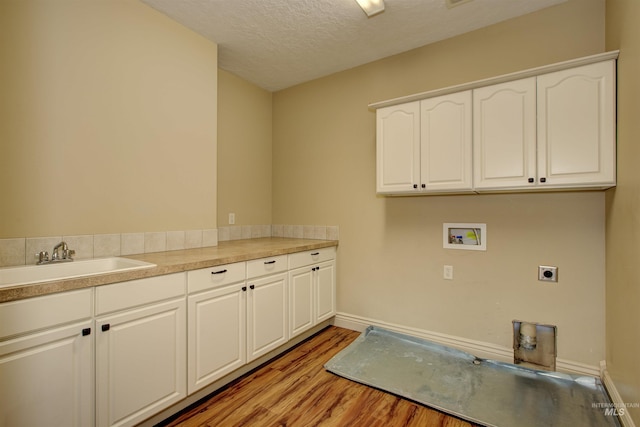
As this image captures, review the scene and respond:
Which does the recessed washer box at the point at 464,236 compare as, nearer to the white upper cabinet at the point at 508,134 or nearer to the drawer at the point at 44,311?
the white upper cabinet at the point at 508,134

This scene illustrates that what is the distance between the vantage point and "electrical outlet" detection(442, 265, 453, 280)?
258 centimetres

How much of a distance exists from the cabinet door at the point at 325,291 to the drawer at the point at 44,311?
1.85 metres

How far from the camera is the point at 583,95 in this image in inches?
72.5

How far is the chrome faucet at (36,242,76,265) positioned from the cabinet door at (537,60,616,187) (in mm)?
2980

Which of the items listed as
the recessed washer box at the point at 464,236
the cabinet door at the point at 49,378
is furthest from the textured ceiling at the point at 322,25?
the cabinet door at the point at 49,378

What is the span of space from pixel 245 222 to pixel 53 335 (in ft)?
6.95

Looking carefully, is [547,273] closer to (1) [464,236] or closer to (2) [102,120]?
A: (1) [464,236]

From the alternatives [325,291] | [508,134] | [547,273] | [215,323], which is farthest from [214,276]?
[547,273]

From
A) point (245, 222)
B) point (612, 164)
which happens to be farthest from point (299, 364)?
point (612, 164)

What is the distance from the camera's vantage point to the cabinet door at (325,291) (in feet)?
9.53

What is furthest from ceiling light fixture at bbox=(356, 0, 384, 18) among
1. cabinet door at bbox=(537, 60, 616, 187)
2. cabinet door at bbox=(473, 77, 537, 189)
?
cabinet door at bbox=(537, 60, 616, 187)

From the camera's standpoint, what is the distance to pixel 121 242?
2039 mm

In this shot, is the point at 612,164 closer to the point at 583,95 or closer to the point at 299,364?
the point at 583,95

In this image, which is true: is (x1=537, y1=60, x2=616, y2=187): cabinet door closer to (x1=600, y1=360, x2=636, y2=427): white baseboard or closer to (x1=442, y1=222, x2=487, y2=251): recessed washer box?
(x1=442, y1=222, x2=487, y2=251): recessed washer box
